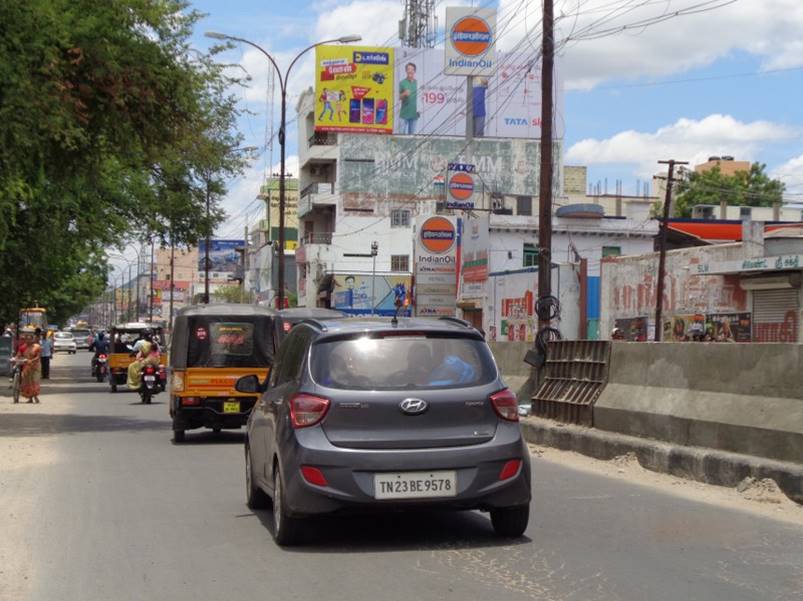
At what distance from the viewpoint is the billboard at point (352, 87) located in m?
77.9

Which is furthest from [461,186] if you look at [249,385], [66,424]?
[249,385]

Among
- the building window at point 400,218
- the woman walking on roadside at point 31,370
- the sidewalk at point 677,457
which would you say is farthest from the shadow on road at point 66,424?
the building window at point 400,218

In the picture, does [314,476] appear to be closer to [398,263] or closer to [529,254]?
[529,254]

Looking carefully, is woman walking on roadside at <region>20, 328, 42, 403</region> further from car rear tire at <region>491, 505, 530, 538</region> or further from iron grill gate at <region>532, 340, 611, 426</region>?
car rear tire at <region>491, 505, 530, 538</region>

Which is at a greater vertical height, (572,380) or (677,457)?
(572,380)

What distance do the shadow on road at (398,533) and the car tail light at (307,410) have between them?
0.83 metres

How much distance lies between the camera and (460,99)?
8169 cm

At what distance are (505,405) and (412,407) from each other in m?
0.73

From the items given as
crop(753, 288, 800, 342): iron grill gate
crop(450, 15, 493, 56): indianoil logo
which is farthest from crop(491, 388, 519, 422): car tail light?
crop(450, 15, 493, 56): indianoil logo

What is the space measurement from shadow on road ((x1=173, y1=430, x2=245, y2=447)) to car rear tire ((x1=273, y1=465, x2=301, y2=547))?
10.1 m

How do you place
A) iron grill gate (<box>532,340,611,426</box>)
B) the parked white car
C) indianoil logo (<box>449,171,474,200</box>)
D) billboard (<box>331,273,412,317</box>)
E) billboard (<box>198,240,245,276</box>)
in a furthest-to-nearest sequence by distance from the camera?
1. billboard (<box>198,240,245,276</box>)
2. the parked white car
3. billboard (<box>331,273,412,317</box>)
4. indianoil logo (<box>449,171,474,200</box>)
5. iron grill gate (<box>532,340,611,426</box>)

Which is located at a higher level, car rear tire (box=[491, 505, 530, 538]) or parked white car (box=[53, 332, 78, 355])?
car rear tire (box=[491, 505, 530, 538])

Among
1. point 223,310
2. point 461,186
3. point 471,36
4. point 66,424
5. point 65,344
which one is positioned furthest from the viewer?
point 65,344

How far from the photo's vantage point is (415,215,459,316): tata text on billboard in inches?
2350
